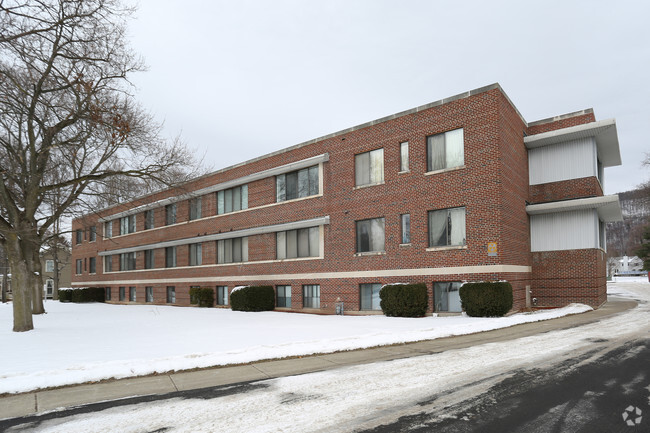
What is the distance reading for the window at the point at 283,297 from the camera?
25812 mm

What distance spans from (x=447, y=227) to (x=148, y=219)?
2901cm

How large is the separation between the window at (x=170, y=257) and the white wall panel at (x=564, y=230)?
1028 inches

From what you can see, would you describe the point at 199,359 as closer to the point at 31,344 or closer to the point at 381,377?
the point at 381,377

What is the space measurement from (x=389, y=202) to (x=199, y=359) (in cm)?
1344

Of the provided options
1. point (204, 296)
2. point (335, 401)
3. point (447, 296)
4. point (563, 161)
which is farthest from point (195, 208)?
point (335, 401)

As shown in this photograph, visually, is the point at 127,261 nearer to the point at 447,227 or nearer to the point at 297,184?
the point at 297,184

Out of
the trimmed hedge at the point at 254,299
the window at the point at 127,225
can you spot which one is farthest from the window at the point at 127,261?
the trimmed hedge at the point at 254,299

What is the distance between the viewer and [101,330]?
1670 cm

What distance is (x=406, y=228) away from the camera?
67.7 ft

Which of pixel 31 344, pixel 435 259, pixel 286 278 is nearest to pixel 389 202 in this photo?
pixel 435 259

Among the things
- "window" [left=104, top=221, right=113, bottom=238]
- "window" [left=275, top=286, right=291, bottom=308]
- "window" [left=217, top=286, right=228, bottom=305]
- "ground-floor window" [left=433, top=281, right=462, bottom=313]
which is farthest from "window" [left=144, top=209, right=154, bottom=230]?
"ground-floor window" [left=433, top=281, right=462, bottom=313]

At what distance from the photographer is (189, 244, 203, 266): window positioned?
33.0 m

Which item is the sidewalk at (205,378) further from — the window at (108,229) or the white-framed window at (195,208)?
the window at (108,229)

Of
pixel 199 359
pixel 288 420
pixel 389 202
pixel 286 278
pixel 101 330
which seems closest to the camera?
pixel 288 420
